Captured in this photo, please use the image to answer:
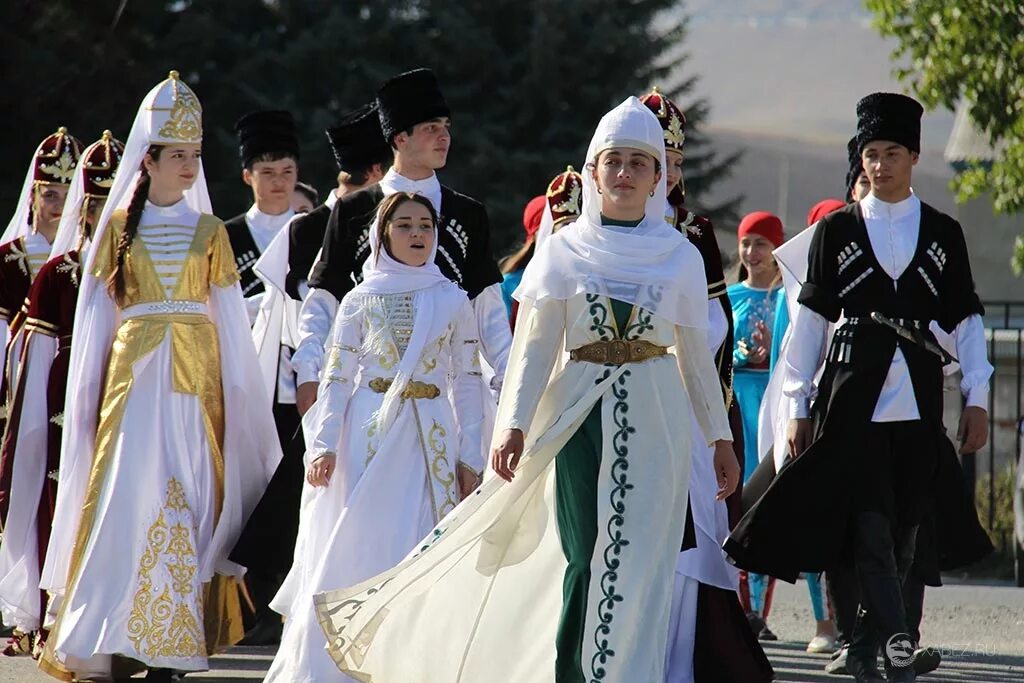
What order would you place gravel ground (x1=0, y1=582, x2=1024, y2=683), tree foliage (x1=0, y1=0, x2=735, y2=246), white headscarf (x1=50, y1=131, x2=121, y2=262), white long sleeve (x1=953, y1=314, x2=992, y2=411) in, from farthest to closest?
tree foliage (x1=0, y1=0, x2=735, y2=246)
white headscarf (x1=50, y1=131, x2=121, y2=262)
gravel ground (x1=0, y1=582, x2=1024, y2=683)
white long sleeve (x1=953, y1=314, x2=992, y2=411)

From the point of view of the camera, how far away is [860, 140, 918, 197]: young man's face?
25.3 feet

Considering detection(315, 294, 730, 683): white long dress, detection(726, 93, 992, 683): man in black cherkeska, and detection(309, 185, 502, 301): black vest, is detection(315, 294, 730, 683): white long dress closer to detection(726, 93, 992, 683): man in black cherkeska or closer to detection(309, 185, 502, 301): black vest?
detection(726, 93, 992, 683): man in black cherkeska

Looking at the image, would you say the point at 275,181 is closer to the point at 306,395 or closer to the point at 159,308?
the point at 159,308

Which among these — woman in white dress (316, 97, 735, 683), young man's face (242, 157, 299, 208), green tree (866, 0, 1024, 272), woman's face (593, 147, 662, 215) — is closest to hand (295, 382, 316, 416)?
woman in white dress (316, 97, 735, 683)

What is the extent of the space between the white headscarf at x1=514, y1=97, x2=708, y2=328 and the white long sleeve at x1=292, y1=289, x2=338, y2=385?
1.45 metres

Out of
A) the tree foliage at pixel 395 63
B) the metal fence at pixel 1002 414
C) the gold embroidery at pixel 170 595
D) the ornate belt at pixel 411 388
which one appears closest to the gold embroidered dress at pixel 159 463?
the gold embroidery at pixel 170 595

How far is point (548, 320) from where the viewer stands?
20.8ft

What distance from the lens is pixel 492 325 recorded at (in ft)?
25.2

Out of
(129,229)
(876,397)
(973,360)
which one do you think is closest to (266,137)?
(129,229)

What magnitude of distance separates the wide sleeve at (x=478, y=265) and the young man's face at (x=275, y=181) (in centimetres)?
261

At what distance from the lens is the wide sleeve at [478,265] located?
772 centimetres

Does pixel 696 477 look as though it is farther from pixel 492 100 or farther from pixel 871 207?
pixel 492 100

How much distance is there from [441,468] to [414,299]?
607 mm

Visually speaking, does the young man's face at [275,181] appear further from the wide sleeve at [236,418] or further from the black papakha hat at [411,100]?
the black papakha hat at [411,100]
